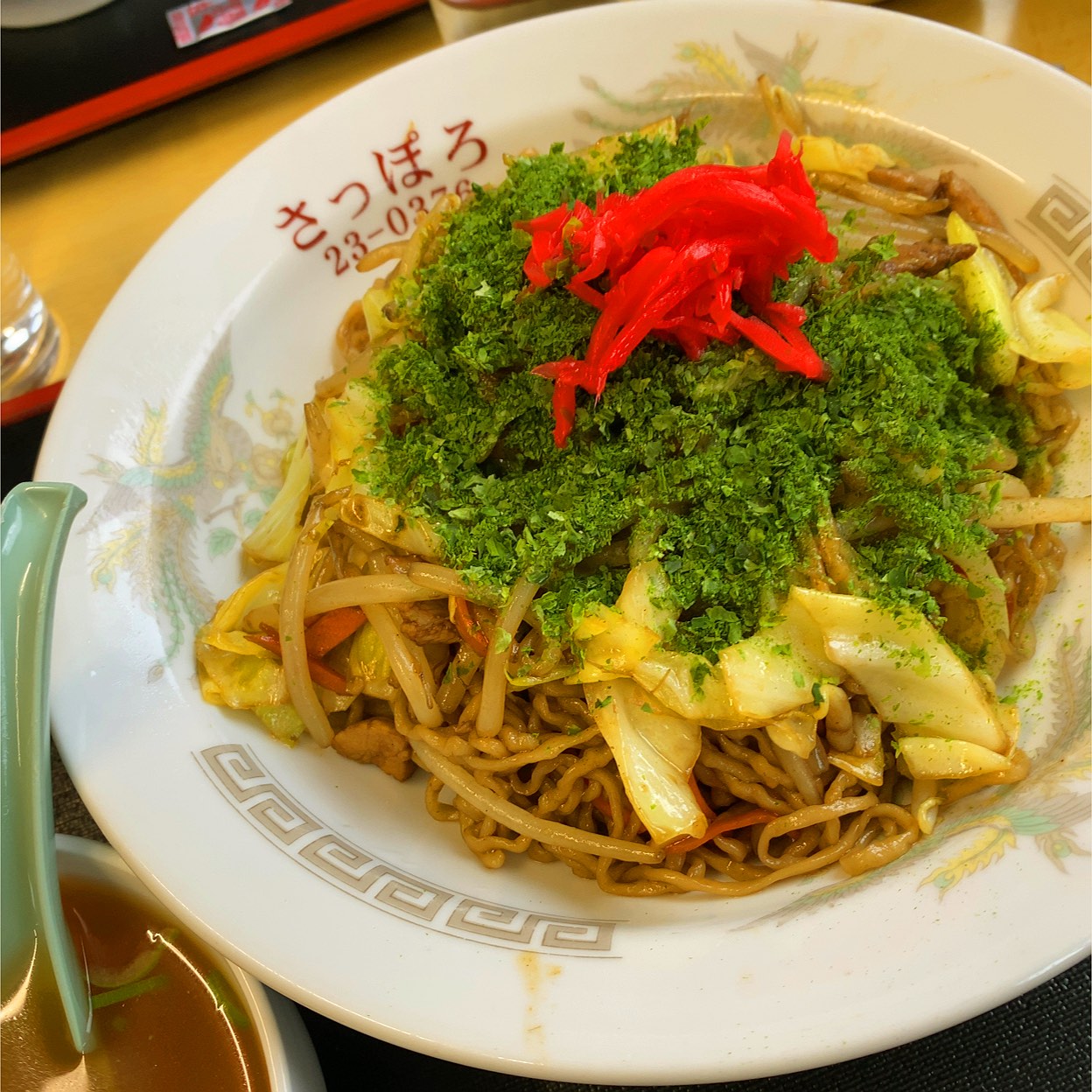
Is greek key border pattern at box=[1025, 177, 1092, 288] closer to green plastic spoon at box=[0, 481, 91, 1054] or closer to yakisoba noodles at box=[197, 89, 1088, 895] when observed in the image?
yakisoba noodles at box=[197, 89, 1088, 895]

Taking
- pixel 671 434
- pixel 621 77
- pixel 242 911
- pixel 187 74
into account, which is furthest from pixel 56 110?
pixel 242 911

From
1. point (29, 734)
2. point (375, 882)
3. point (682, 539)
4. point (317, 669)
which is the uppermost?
point (29, 734)

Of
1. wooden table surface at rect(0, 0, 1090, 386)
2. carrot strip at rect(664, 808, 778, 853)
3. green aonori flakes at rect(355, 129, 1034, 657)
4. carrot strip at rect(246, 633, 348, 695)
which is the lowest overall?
carrot strip at rect(664, 808, 778, 853)


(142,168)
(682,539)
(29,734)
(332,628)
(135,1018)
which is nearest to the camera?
(29,734)

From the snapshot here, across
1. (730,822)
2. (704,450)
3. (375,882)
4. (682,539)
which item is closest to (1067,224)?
(704,450)

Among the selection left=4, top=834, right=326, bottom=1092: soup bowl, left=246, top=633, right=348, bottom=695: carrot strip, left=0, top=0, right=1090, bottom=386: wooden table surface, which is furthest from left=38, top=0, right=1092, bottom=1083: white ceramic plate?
left=0, top=0, right=1090, bottom=386: wooden table surface

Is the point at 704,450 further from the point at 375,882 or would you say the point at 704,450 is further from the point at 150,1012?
the point at 150,1012

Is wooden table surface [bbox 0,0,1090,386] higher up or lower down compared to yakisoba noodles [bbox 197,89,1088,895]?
higher up
